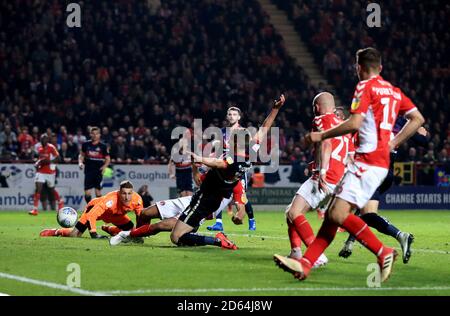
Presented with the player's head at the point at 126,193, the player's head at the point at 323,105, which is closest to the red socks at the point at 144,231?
the player's head at the point at 126,193

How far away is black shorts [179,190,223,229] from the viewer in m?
13.6

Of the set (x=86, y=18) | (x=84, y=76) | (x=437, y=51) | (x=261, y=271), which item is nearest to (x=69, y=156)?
(x=84, y=76)

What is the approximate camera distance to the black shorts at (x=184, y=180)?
25422mm

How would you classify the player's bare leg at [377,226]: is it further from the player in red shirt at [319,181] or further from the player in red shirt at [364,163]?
the player in red shirt at [364,163]

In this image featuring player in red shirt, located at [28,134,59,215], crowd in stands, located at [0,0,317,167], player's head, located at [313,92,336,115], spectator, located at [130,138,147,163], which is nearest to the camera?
player's head, located at [313,92,336,115]

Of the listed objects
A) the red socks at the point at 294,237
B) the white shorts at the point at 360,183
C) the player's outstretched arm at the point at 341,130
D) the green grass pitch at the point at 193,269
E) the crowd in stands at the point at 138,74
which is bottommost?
the green grass pitch at the point at 193,269

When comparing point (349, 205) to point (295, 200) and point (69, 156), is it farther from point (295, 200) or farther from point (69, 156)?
point (69, 156)

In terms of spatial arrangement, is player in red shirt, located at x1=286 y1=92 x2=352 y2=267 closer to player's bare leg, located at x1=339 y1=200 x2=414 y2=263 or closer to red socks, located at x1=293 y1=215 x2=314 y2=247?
red socks, located at x1=293 y1=215 x2=314 y2=247

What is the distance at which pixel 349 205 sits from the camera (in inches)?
378

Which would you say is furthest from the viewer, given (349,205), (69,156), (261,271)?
(69,156)

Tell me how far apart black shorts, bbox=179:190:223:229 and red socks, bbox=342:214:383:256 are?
3969 mm

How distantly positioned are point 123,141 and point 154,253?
16998mm

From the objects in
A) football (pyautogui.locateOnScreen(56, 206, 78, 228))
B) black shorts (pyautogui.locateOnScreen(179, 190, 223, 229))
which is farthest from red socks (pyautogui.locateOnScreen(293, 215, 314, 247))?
football (pyautogui.locateOnScreen(56, 206, 78, 228))

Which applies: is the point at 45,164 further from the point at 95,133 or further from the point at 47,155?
the point at 95,133
